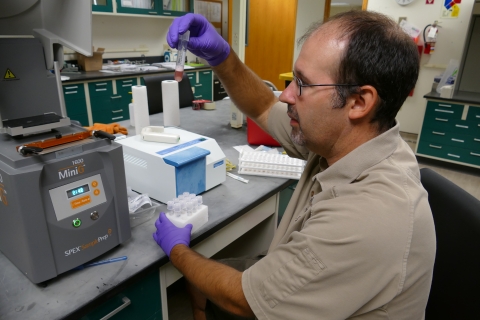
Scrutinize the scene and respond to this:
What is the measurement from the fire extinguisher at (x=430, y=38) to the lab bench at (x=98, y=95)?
3.09 meters

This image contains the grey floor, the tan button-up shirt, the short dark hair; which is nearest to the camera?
the tan button-up shirt

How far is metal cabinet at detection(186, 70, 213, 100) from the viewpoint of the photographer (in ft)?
14.9

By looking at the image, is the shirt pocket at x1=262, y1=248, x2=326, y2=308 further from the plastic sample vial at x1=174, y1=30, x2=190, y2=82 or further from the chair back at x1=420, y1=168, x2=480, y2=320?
the plastic sample vial at x1=174, y1=30, x2=190, y2=82

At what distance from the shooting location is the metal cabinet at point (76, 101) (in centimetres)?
333

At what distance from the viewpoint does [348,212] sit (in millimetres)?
703

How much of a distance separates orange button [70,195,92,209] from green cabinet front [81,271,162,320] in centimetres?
25

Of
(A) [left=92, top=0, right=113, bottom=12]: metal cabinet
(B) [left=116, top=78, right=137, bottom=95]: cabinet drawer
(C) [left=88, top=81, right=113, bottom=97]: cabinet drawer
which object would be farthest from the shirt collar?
(A) [left=92, top=0, right=113, bottom=12]: metal cabinet

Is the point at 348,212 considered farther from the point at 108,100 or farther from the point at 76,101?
the point at 108,100

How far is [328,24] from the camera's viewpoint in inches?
33.6

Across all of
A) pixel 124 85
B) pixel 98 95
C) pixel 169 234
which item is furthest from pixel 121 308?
pixel 124 85

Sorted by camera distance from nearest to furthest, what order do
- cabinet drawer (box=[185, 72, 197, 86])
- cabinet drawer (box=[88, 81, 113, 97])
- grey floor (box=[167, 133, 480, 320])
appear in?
grey floor (box=[167, 133, 480, 320]) < cabinet drawer (box=[88, 81, 113, 97]) < cabinet drawer (box=[185, 72, 197, 86])

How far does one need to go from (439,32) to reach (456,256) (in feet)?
12.5

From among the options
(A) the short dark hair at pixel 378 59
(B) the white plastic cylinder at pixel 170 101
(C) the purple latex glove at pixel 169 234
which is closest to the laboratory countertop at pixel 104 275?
(C) the purple latex glove at pixel 169 234

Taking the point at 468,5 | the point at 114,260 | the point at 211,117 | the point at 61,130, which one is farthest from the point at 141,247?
the point at 468,5
